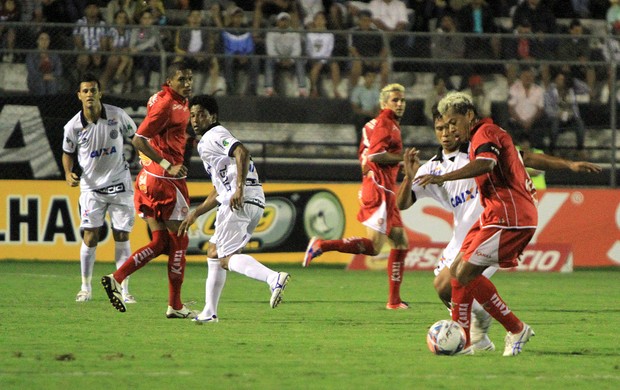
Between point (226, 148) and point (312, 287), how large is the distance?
203 inches

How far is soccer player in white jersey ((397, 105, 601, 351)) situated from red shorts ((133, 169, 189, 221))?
108 inches

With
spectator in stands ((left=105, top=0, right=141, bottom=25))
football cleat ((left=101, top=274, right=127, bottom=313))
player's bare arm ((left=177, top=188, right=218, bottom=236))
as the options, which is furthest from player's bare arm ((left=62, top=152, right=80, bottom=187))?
spectator in stands ((left=105, top=0, right=141, bottom=25))

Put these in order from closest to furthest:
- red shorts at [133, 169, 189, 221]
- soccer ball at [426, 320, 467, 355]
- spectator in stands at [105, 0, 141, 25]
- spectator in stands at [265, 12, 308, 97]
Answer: soccer ball at [426, 320, 467, 355], red shorts at [133, 169, 189, 221], spectator in stands at [265, 12, 308, 97], spectator in stands at [105, 0, 141, 25]

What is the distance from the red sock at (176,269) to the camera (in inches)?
432

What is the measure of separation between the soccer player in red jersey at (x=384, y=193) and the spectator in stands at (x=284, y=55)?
211 inches

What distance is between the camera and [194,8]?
21.1m

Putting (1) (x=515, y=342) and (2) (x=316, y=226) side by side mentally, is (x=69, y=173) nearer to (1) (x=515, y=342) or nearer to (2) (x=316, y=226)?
(1) (x=515, y=342)

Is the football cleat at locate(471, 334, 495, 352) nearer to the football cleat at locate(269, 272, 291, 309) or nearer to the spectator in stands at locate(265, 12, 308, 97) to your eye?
the football cleat at locate(269, 272, 291, 309)

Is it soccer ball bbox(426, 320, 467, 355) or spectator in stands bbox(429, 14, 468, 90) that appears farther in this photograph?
spectator in stands bbox(429, 14, 468, 90)

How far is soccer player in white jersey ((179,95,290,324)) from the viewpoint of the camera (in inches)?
400

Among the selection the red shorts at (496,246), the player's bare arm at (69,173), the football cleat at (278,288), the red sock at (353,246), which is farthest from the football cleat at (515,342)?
the player's bare arm at (69,173)

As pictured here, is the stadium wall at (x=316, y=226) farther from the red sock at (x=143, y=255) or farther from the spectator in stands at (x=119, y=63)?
the red sock at (x=143, y=255)

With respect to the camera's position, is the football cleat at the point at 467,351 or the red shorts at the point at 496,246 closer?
the red shorts at the point at 496,246

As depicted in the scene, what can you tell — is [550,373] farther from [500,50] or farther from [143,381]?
[500,50]
